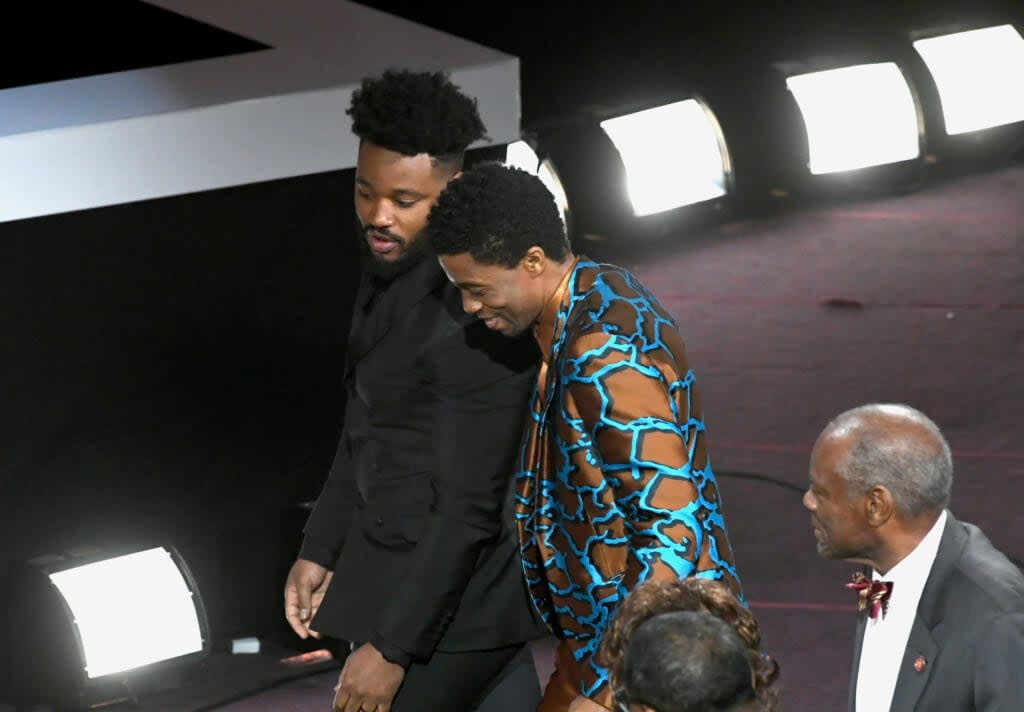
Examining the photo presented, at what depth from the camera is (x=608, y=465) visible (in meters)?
2.47

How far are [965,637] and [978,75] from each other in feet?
21.8

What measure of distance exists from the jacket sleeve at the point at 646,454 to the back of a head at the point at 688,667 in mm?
520

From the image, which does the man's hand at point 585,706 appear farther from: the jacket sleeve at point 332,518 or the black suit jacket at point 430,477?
the jacket sleeve at point 332,518

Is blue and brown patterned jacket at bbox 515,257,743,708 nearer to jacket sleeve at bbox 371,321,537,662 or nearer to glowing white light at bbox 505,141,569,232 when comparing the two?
jacket sleeve at bbox 371,321,537,662

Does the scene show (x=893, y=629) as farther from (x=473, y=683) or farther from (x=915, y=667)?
(x=473, y=683)

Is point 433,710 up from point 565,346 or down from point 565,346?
down

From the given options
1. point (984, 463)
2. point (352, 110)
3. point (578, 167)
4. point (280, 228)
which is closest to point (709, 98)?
point (578, 167)

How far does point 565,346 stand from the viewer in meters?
2.53

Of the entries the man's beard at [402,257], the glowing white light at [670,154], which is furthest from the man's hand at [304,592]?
the glowing white light at [670,154]

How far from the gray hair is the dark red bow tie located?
0.15m

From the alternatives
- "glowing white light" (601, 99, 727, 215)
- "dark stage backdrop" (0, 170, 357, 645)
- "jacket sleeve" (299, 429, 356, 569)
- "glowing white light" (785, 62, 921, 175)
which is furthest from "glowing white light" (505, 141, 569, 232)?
"jacket sleeve" (299, 429, 356, 569)

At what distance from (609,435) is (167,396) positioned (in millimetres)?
2180

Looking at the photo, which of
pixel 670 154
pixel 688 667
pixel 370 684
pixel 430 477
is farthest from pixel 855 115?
pixel 688 667

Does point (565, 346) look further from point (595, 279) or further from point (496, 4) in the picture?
point (496, 4)
